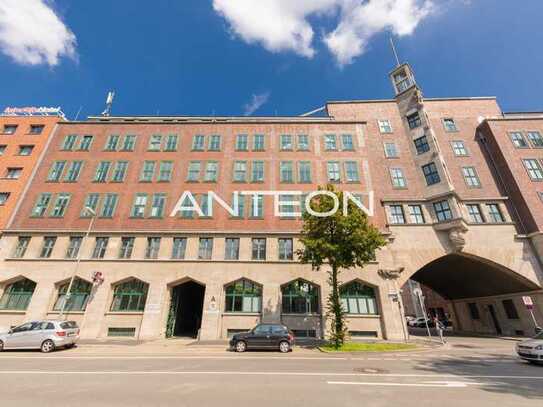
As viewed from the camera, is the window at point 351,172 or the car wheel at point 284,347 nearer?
the car wheel at point 284,347

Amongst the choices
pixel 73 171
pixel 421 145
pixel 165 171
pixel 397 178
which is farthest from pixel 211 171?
pixel 421 145

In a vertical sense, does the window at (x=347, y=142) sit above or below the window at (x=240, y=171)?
above

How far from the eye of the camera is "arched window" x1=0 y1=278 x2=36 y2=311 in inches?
906

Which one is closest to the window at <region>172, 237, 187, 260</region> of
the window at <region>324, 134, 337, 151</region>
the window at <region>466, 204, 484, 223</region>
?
the window at <region>324, 134, 337, 151</region>

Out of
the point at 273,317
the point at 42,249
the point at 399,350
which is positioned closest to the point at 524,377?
the point at 399,350

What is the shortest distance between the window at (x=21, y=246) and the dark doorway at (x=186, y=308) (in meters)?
14.8

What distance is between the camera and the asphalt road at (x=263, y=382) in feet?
21.9

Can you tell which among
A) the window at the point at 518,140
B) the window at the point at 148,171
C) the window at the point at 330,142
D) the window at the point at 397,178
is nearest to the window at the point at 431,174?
the window at the point at 397,178

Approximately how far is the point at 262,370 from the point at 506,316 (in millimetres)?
32955

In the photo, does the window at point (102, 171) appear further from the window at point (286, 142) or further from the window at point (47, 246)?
the window at point (286, 142)

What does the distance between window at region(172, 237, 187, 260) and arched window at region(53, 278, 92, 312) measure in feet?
25.3

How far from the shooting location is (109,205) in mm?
27172

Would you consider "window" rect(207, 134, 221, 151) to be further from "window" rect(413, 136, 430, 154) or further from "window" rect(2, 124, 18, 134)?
"window" rect(2, 124, 18, 134)

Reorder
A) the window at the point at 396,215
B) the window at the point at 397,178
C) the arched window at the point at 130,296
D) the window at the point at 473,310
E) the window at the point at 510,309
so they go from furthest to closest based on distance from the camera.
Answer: the window at the point at 473,310 → the window at the point at 397,178 → the window at the point at 510,309 → the window at the point at 396,215 → the arched window at the point at 130,296
